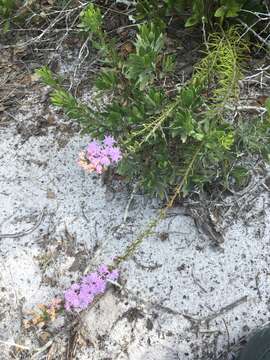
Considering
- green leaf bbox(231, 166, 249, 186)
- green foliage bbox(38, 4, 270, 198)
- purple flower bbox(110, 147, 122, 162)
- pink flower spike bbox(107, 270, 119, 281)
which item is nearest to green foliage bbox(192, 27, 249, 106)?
green foliage bbox(38, 4, 270, 198)

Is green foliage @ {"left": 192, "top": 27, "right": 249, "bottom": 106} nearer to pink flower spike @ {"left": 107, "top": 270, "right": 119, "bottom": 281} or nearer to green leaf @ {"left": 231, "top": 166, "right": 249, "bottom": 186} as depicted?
green leaf @ {"left": 231, "top": 166, "right": 249, "bottom": 186}

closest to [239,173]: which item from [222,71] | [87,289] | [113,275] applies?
[222,71]

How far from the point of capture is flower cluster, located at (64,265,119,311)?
2.12 metres

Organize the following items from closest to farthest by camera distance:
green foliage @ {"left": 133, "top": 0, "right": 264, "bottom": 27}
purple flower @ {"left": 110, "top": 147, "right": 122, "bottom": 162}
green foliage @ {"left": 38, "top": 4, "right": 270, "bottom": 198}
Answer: green foliage @ {"left": 38, "top": 4, "right": 270, "bottom": 198} → purple flower @ {"left": 110, "top": 147, "right": 122, "bottom": 162} → green foliage @ {"left": 133, "top": 0, "right": 264, "bottom": 27}

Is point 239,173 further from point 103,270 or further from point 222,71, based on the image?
point 103,270

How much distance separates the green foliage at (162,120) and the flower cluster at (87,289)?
1.24 feet

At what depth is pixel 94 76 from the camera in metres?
2.75

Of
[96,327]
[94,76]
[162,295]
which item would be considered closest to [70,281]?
[96,327]

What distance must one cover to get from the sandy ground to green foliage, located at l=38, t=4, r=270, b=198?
24cm

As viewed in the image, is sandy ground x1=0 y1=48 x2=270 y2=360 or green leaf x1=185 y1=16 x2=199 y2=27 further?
green leaf x1=185 y1=16 x2=199 y2=27

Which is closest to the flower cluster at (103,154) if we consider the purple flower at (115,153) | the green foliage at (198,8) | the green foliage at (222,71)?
the purple flower at (115,153)

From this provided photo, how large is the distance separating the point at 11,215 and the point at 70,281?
1.42 ft

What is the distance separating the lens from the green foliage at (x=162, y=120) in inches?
74.3

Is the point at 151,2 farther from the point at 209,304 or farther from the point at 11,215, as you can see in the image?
the point at 209,304
